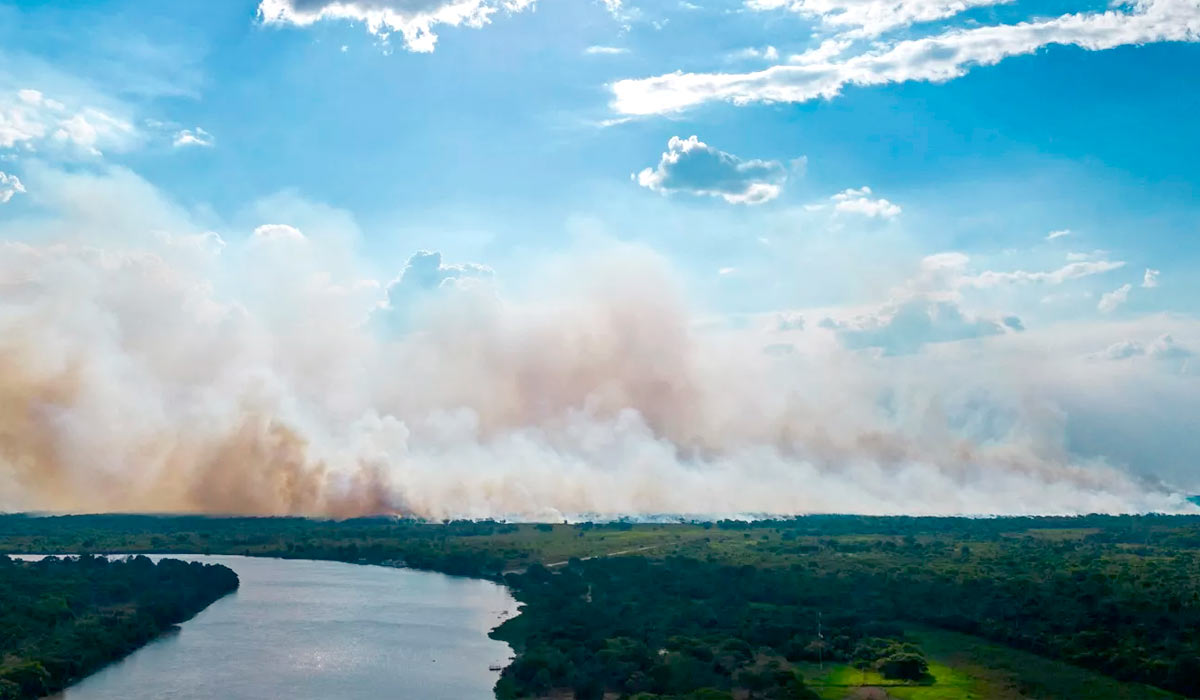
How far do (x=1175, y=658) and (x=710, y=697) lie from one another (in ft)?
79.3

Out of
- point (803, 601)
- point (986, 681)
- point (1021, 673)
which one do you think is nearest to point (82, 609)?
point (803, 601)

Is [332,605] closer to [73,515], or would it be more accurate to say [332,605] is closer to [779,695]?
[779,695]

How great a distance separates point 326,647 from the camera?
66312 mm

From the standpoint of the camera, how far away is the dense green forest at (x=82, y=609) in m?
57.6

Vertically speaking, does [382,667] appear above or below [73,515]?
below

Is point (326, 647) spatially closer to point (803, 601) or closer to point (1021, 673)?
point (803, 601)

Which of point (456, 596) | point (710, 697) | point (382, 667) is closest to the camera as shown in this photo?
point (710, 697)

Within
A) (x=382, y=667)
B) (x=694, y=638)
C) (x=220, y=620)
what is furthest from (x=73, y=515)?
(x=694, y=638)

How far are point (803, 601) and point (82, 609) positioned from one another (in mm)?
50538

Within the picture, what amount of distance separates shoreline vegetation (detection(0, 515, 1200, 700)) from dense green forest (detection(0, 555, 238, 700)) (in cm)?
2171

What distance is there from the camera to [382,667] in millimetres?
61438

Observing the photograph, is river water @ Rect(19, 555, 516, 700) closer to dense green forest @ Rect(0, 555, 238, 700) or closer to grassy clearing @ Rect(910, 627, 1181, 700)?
dense green forest @ Rect(0, 555, 238, 700)

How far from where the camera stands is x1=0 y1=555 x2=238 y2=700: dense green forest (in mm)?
57562

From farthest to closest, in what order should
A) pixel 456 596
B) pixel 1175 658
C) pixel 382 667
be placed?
1. pixel 456 596
2. pixel 382 667
3. pixel 1175 658
